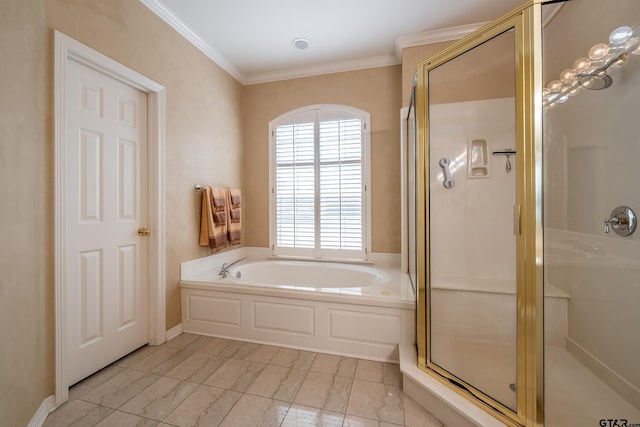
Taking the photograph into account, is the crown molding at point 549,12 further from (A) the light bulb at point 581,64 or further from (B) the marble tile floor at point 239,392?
(B) the marble tile floor at point 239,392

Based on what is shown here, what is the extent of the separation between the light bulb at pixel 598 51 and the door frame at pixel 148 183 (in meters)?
2.83

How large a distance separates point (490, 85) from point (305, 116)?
1.97 metres

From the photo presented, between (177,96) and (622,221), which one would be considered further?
(177,96)

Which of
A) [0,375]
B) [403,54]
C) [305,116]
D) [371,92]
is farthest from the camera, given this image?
[305,116]

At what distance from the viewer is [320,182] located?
3145 millimetres

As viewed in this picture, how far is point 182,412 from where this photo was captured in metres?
1.47

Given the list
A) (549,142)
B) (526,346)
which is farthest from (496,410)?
(549,142)

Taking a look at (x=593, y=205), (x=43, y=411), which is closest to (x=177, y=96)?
(x=43, y=411)

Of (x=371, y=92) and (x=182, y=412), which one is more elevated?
(x=371, y=92)

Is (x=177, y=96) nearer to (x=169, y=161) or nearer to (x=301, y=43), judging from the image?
(x=169, y=161)

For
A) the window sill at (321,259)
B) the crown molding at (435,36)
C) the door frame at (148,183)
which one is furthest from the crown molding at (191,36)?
the window sill at (321,259)

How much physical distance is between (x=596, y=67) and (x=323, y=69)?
2.36 m

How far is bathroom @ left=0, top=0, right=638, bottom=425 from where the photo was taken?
1239mm

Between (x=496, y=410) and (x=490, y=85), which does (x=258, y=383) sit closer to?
(x=496, y=410)
